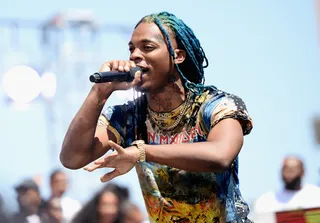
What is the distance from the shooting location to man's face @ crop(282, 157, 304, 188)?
6.77 m

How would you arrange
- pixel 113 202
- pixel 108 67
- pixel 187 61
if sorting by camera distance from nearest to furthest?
pixel 108 67 → pixel 187 61 → pixel 113 202

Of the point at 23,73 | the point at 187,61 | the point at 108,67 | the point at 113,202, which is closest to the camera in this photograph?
the point at 108,67

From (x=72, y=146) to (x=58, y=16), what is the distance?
56.8 feet

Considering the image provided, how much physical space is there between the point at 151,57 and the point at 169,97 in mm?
235

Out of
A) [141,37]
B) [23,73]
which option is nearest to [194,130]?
[141,37]

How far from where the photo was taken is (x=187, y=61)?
12.2 ft

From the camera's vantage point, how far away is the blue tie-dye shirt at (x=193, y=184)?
3551 mm

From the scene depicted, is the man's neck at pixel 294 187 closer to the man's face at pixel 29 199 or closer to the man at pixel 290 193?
the man at pixel 290 193

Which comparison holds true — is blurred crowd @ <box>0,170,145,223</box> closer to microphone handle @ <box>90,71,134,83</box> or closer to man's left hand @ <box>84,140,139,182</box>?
microphone handle @ <box>90,71,134,83</box>

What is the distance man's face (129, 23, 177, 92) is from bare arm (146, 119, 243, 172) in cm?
42

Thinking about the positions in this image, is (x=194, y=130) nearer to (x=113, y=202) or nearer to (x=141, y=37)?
(x=141, y=37)

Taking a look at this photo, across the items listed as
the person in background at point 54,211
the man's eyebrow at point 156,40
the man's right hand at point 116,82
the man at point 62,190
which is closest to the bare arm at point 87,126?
the man's right hand at point 116,82

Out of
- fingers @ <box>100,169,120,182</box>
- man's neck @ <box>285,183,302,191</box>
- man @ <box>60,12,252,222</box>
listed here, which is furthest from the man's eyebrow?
man's neck @ <box>285,183,302,191</box>

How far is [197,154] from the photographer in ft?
10.5
